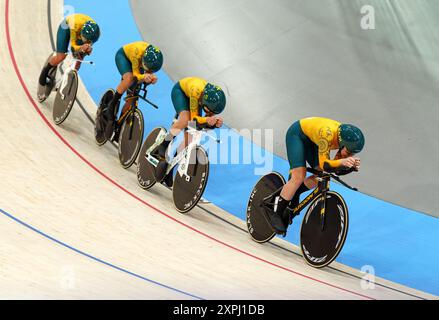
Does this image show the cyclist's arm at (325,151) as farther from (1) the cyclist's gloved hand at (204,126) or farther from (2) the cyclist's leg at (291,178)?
(1) the cyclist's gloved hand at (204,126)

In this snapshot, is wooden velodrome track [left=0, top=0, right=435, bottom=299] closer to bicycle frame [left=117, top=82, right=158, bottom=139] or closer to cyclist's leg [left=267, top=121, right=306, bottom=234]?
cyclist's leg [left=267, top=121, right=306, bottom=234]

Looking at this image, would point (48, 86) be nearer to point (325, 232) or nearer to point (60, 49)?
point (60, 49)

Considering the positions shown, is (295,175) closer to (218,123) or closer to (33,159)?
(218,123)

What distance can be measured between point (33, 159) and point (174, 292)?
2390mm

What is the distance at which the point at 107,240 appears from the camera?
5098mm

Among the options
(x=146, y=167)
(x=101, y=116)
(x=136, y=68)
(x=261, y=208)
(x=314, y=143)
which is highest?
(x=136, y=68)

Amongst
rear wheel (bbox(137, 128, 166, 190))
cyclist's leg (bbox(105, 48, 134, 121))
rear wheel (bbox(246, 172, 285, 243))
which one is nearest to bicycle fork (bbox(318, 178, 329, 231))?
rear wheel (bbox(246, 172, 285, 243))

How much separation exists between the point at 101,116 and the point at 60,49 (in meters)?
0.83

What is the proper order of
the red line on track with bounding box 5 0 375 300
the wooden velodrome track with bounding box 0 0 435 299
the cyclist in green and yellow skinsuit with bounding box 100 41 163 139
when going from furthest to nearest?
the cyclist in green and yellow skinsuit with bounding box 100 41 163 139, the red line on track with bounding box 5 0 375 300, the wooden velodrome track with bounding box 0 0 435 299

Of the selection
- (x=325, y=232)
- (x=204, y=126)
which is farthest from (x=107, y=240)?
(x=325, y=232)

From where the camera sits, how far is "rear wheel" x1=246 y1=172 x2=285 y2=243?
5.74m

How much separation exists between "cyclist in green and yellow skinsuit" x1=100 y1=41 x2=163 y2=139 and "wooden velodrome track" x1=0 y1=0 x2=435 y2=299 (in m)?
0.35

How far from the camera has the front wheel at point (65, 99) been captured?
692 cm

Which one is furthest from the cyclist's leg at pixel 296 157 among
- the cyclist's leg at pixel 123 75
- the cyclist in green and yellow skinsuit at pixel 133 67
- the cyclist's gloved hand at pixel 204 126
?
the cyclist's leg at pixel 123 75
